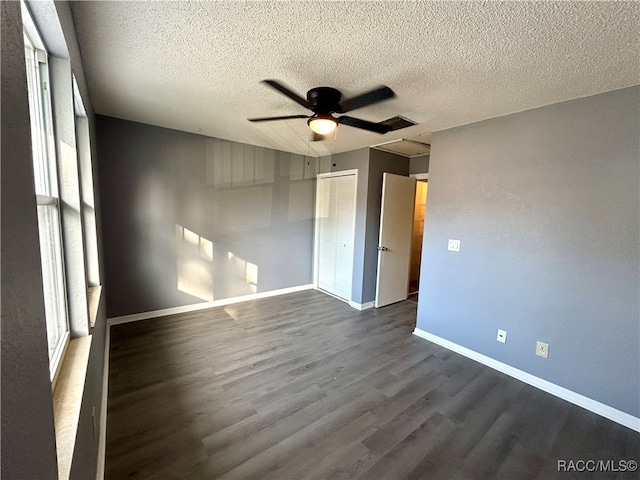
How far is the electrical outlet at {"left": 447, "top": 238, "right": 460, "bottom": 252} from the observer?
9.50 ft

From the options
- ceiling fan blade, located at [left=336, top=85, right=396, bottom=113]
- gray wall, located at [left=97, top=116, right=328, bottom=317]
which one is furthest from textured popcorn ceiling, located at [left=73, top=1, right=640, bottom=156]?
gray wall, located at [left=97, top=116, right=328, bottom=317]

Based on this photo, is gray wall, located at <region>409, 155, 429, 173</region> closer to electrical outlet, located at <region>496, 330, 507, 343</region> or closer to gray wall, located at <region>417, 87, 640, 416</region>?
gray wall, located at <region>417, 87, 640, 416</region>

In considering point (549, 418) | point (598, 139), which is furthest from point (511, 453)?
point (598, 139)

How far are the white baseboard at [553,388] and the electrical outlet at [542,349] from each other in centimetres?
22

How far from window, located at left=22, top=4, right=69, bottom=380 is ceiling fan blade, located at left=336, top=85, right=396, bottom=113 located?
62.1 inches

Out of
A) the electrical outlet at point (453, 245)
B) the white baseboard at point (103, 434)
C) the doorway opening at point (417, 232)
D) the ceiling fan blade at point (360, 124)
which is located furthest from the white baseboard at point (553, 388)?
the white baseboard at point (103, 434)

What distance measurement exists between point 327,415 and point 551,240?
7.61 ft

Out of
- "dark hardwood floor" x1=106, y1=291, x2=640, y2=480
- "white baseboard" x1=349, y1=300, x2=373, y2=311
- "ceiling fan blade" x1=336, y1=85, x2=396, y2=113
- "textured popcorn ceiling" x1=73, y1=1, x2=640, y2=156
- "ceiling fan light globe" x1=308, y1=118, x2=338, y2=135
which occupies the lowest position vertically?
"dark hardwood floor" x1=106, y1=291, x2=640, y2=480

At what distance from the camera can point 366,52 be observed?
167 centimetres

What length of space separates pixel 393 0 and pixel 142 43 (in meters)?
1.50

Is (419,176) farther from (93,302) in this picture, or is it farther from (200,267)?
(93,302)

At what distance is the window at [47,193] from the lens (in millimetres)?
1081

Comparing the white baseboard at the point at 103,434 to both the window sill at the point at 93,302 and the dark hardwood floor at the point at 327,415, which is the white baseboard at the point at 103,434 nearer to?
the dark hardwood floor at the point at 327,415

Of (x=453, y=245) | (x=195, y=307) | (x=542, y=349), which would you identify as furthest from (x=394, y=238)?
(x=195, y=307)
